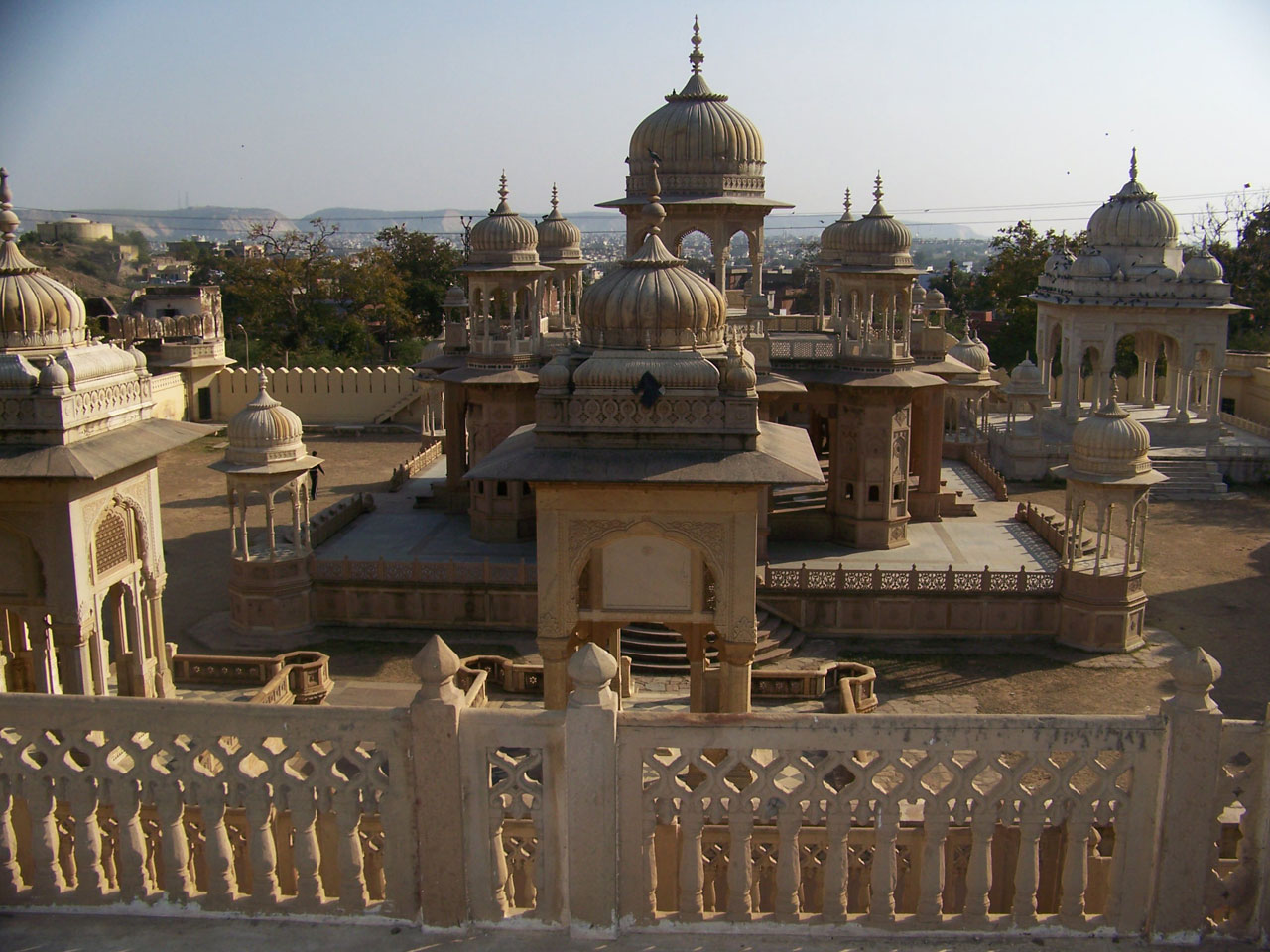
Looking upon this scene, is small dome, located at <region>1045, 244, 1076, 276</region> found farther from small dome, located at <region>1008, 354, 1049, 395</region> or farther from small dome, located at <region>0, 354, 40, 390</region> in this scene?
small dome, located at <region>0, 354, 40, 390</region>

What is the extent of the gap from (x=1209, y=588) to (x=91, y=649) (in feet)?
63.8

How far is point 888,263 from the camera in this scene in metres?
24.0

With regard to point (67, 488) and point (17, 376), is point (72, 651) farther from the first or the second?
point (17, 376)

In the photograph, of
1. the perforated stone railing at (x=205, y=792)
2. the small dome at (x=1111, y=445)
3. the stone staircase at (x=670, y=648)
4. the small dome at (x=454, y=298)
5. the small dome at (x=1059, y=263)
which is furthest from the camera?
the small dome at (x=1059, y=263)

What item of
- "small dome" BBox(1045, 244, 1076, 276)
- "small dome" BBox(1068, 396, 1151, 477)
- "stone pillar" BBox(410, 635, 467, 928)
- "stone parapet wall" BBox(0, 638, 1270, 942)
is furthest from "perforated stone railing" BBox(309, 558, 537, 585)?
"small dome" BBox(1045, 244, 1076, 276)

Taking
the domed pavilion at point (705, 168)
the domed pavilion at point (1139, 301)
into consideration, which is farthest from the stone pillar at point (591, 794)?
the domed pavilion at point (1139, 301)

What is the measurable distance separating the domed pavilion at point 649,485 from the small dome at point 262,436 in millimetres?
9336

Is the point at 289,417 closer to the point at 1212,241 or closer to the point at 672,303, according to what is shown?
the point at 672,303

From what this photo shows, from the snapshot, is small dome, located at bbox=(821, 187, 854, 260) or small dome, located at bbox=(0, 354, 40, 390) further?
small dome, located at bbox=(821, 187, 854, 260)

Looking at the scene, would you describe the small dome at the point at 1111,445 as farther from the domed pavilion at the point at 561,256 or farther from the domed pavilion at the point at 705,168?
the domed pavilion at the point at 561,256

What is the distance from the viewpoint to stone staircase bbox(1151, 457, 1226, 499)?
30875 millimetres

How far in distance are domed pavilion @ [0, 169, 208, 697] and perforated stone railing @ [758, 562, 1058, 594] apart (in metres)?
10.5

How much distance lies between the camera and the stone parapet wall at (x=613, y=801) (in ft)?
21.2

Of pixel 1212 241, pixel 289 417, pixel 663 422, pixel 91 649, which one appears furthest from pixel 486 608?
pixel 1212 241
